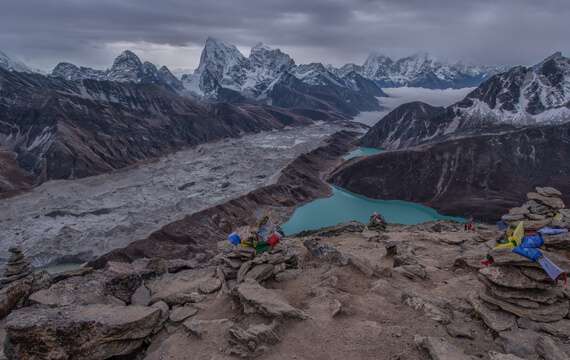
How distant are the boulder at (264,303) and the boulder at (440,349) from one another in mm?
4208

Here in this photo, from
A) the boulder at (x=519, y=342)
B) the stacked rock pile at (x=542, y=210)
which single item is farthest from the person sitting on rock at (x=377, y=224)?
the boulder at (x=519, y=342)

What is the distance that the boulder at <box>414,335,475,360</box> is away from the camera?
35.4ft

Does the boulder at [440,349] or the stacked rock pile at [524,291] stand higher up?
the stacked rock pile at [524,291]

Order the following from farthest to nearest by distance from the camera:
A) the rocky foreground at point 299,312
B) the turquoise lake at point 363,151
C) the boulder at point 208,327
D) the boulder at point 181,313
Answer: the turquoise lake at point 363,151 → the boulder at point 181,313 → the boulder at point 208,327 → the rocky foreground at point 299,312

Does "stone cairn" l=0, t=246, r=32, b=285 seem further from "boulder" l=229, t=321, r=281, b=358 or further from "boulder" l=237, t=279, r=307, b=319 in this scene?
"boulder" l=229, t=321, r=281, b=358

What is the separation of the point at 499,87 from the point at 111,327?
162 m

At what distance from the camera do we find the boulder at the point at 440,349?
1078 cm

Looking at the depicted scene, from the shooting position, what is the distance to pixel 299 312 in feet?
45.6

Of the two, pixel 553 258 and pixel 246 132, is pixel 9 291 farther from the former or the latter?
pixel 246 132

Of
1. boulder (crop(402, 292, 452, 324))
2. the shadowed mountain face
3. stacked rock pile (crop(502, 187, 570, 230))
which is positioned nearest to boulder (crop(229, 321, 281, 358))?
boulder (crop(402, 292, 452, 324))

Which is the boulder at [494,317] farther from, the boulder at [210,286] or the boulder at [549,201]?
the boulder at [549,201]

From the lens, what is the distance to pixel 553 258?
50.8 feet

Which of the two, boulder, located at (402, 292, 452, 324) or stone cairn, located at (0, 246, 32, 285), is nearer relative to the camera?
boulder, located at (402, 292, 452, 324)

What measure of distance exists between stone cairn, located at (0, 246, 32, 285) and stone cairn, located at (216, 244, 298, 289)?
10358 mm
